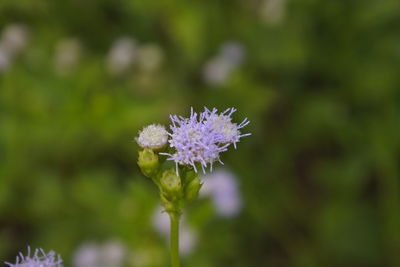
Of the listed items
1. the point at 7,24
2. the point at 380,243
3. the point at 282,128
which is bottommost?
the point at 380,243

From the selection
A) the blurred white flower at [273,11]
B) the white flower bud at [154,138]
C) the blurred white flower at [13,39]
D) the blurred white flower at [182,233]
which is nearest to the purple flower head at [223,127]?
the white flower bud at [154,138]

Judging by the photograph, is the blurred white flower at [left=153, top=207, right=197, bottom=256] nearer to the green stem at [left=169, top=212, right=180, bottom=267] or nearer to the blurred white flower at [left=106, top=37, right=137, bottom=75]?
the blurred white flower at [left=106, top=37, right=137, bottom=75]


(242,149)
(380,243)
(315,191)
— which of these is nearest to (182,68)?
(242,149)

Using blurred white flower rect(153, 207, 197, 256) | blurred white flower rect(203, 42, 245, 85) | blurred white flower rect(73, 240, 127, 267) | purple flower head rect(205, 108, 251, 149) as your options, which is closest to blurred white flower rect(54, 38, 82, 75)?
blurred white flower rect(203, 42, 245, 85)

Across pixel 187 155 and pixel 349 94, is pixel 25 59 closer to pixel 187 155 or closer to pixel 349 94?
pixel 349 94

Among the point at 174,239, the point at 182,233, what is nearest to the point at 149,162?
the point at 174,239

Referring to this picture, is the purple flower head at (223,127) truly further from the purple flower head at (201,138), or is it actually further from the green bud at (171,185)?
the green bud at (171,185)
